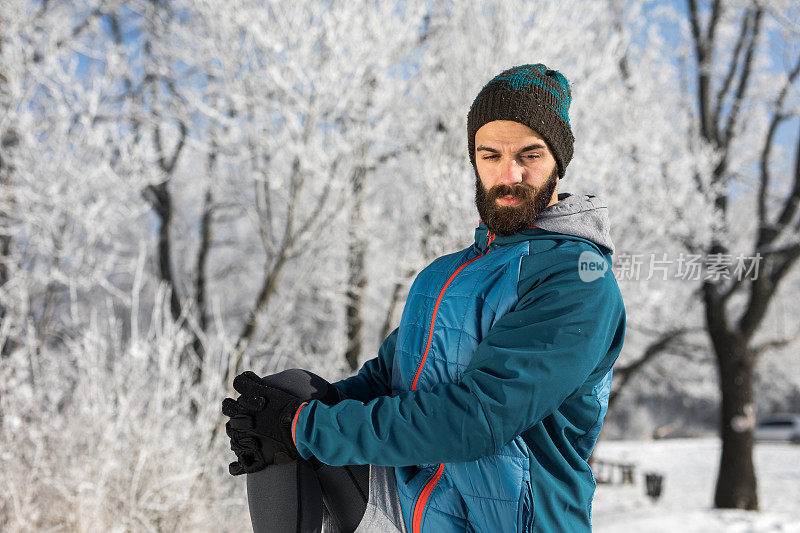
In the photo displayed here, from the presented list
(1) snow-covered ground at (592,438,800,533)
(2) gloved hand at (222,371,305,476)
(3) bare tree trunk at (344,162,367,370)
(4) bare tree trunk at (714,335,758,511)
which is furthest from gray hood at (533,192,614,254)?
(4) bare tree trunk at (714,335,758,511)

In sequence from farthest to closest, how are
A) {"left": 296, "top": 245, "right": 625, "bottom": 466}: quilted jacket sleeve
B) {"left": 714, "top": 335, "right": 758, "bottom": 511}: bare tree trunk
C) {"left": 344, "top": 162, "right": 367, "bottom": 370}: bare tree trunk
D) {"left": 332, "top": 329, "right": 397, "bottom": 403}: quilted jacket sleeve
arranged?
{"left": 714, "top": 335, "right": 758, "bottom": 511}: bare tree trunk → {"left": 344, "top": 162, "right": 367, "bottom": 370}: bare tree trunk → {"left": 332, "top": 329, "right": 397, "bottom": 403}: quilted jacket sleeve → {"left": 296, "top": 245, "right": 625, "bottom": 466}: quilted jacket sleeve

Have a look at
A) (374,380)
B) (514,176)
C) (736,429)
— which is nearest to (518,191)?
(514,176)

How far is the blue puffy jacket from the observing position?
108 centimetres

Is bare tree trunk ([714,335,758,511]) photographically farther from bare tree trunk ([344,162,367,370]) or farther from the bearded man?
the bearded man

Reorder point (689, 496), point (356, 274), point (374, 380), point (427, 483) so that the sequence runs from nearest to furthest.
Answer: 1. point (427, 483)
2. point (374, 380)
3. point (356, 274)
4. point (689, 496)

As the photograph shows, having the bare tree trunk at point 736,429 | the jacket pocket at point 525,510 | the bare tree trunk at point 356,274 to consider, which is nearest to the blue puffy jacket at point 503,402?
the jacket pocket at point 525,510

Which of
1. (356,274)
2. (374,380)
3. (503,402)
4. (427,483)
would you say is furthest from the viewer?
(356,274)

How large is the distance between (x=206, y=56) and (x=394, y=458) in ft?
16.6

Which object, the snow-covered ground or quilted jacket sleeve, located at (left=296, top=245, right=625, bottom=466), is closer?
quilted jacket sleeve, located at (left=296, top=245, right=625, bottom=466)

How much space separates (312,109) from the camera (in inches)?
179

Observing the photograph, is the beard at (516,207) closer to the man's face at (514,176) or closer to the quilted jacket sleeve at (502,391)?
the man's face at (514,176)

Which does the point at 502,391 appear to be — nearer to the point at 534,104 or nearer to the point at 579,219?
the point at 579,219

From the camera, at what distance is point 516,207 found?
4.31 ft

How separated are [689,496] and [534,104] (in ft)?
32.1
